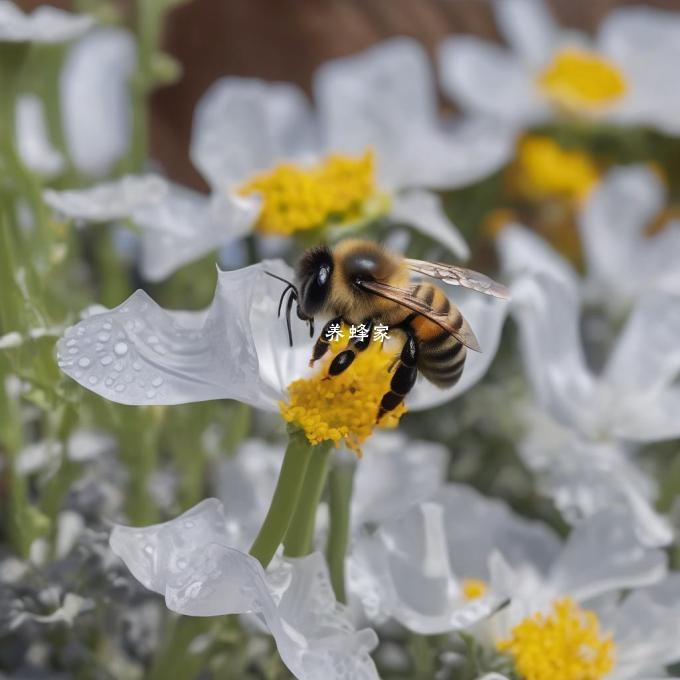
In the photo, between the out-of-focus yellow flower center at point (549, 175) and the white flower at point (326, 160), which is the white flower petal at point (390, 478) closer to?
the white flower at point (326, 160)

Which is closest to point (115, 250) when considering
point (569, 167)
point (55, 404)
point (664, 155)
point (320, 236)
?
point (320, 236)

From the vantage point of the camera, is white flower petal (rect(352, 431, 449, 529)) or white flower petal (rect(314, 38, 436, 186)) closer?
white flower petal (rect(352, 431, 449, 529))

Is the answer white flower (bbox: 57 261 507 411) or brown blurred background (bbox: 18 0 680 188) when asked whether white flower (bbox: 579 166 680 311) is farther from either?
white flower (bbox: 57 261 507 411)

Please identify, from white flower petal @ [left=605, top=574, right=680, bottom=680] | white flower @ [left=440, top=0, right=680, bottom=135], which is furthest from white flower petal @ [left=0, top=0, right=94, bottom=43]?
white flower @ [left=440, top=0, right=680, bottom=135]

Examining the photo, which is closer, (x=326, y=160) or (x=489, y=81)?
(x=326, y=160)

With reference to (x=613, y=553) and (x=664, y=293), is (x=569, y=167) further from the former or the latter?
(x=613, y=553)

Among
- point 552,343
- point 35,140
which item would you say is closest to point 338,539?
point 552,343

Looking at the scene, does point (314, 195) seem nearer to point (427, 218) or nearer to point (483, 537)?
point (427, 218)
